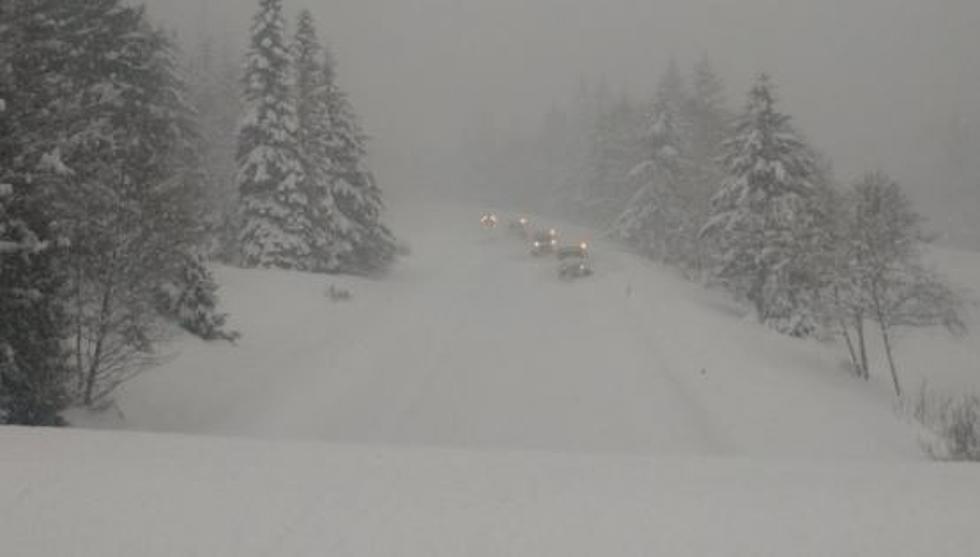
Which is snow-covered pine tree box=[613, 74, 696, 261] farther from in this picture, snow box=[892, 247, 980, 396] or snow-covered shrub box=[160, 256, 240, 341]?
snow-covered shrub box=[160, 256, 240, 341]

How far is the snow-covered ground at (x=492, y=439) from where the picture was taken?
15.8ft

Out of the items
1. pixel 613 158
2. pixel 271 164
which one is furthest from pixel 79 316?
pixel 613 158

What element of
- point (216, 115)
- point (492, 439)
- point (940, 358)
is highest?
point (216, 115)

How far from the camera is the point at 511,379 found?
839 inches

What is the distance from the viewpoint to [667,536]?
4809 millimetres

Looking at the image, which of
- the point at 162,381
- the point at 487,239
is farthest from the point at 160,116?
the point at 487,239

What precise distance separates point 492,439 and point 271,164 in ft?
74.1

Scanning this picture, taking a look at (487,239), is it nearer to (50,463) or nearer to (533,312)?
(533,312)

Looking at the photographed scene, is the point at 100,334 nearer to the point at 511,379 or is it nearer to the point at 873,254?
the point at 511,379

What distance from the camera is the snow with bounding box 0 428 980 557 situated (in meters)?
4.66

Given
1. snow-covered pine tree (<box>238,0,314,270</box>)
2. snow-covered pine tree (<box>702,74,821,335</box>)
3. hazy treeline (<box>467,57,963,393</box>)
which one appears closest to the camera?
Answer: hazy treeline (<box>467,57,963,393</box>)

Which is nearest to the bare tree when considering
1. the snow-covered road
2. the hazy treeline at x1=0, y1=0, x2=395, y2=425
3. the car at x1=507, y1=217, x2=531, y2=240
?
the snow-covered road

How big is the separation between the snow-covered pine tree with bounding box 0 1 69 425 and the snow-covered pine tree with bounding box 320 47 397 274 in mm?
25997

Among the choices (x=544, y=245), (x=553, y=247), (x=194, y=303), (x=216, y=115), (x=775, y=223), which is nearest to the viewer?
(x=194, y=303)
